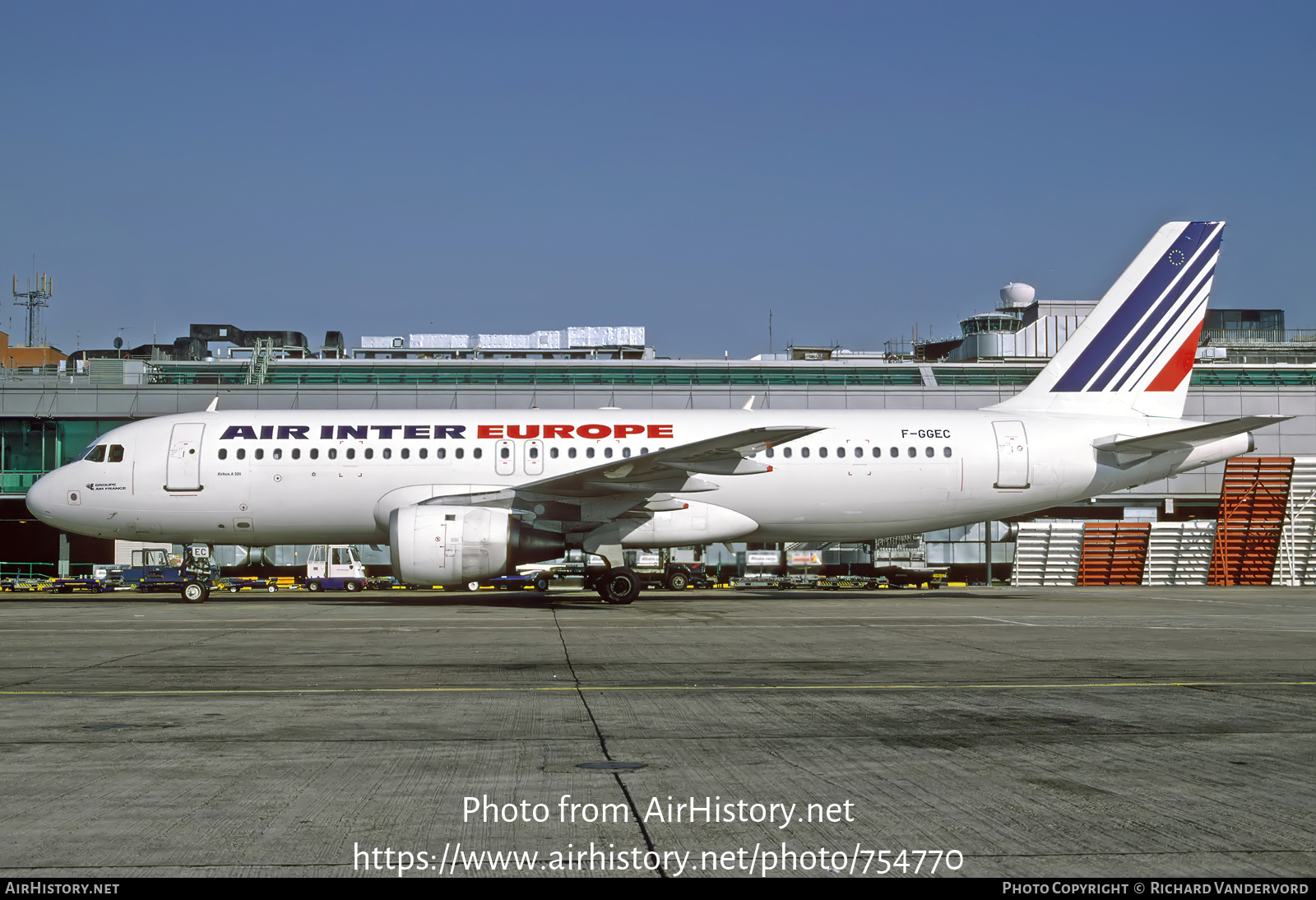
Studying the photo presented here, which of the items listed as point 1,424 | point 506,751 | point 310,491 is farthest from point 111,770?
point 1,424

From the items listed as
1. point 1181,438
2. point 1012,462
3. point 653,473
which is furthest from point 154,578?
point 1181,438

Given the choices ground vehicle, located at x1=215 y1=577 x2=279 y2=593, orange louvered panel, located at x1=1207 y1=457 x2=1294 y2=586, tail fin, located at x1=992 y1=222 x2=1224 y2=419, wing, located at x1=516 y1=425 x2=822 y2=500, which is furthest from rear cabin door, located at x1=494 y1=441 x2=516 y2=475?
orange louvered panel, located at x1=1207 y1=457 x2=1294 y2=586

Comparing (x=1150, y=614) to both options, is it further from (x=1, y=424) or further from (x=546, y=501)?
(x=1, y=424)

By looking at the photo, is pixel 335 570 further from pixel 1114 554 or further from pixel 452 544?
pixel 1114 554

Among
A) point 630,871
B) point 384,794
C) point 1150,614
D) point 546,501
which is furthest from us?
point 546,501

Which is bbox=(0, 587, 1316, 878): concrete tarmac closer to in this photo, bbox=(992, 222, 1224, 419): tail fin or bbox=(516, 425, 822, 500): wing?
bbox=(516, 425, 822, 500): wing

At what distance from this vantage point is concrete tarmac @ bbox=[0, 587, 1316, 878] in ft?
15.3

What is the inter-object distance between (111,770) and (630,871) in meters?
3.73

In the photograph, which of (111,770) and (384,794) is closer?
(384,794)

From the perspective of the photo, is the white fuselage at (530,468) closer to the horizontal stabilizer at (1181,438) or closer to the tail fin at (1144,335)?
the horizontal stabilizer at (1181,438)

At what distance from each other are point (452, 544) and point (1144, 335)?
55.5 feet

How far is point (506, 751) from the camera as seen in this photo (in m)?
6.98

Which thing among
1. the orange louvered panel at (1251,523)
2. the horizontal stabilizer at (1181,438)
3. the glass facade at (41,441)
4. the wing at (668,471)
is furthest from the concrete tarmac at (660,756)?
the glass facade at (41,441)

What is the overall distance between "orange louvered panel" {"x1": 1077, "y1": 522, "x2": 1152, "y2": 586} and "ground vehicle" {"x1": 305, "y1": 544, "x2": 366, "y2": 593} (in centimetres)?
2381
